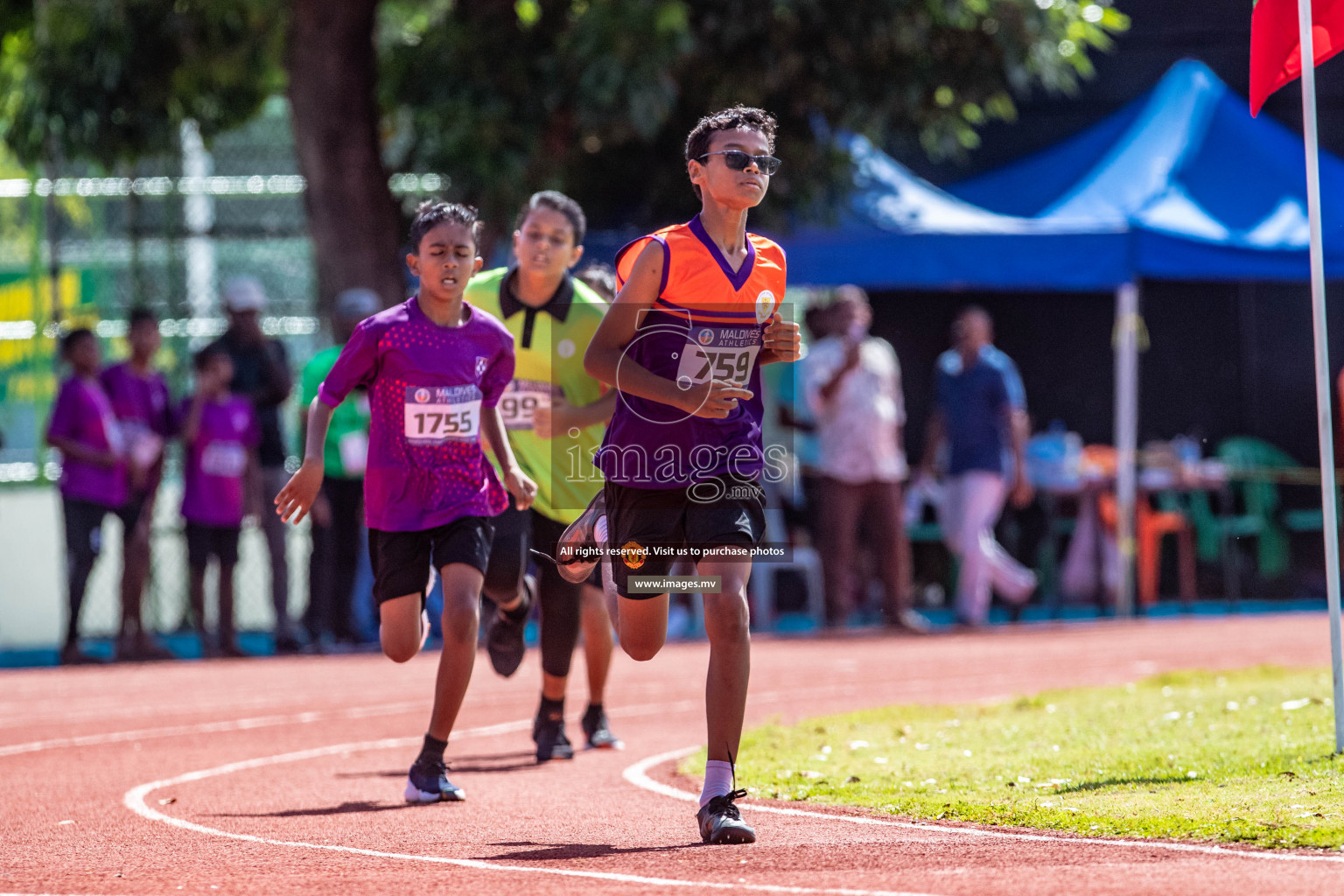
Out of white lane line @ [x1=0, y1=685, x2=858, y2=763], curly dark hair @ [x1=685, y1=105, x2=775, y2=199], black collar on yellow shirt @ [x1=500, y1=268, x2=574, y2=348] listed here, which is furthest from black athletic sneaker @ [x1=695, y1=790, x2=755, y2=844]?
white lane line @ [x1=0, y1=685, x2=858, y2=763]

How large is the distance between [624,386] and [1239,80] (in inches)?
633

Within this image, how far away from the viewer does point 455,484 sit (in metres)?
7.46

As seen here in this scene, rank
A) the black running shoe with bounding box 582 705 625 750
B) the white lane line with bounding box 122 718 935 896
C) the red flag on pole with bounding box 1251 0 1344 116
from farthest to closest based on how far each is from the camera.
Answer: the black running shoe with bounding box 582 705 625 750
the red flag on pole with bounding box 1251 0 1344 116
the white lane line with bounding box 122 718 935 896

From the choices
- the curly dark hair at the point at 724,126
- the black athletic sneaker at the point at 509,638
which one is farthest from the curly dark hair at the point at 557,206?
the curly dark hair at the point at 724,126

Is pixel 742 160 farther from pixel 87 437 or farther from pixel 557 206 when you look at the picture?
pixel 87 437

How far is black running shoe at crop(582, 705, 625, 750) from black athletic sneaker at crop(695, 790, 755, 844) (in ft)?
9.87

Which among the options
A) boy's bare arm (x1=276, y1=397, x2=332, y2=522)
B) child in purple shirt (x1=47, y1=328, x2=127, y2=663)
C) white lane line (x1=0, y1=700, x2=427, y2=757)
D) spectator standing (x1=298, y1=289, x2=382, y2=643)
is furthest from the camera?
spectator standing (x1=298, y1=289, x2=382, y2=643)

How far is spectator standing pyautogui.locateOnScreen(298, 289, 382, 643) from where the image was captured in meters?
14.4

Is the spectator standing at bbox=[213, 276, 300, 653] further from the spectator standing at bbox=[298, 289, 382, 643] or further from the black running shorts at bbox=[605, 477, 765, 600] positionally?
the black running shorts at bbox=[605, 477, 765, 600]

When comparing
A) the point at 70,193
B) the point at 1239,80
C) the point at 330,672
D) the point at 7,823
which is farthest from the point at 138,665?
the point at 1239,80

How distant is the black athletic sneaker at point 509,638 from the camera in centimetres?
842

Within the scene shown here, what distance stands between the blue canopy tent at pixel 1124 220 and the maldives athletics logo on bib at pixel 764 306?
9.75 m

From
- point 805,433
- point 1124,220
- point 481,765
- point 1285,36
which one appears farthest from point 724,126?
point 1124,220

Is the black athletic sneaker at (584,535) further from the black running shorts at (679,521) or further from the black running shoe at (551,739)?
the black running shoe at (551,739)
